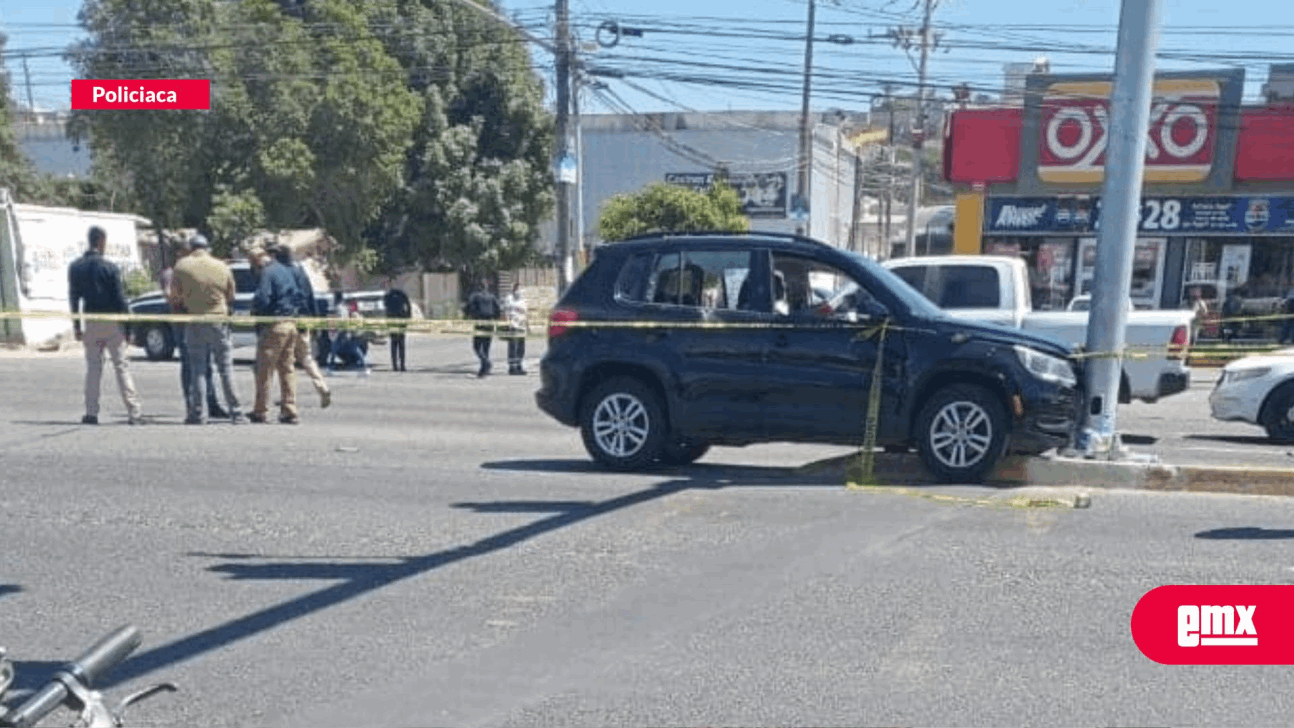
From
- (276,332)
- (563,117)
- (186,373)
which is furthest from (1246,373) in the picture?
(563,117)

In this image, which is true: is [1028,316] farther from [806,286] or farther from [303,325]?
[303,325]

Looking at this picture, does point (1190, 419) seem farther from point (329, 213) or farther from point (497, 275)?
point (497, 275)

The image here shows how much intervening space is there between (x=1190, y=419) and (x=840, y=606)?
427 inches

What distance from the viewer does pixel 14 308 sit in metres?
23.2

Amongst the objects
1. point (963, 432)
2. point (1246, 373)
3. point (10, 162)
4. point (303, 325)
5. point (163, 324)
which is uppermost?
point (10, 162)

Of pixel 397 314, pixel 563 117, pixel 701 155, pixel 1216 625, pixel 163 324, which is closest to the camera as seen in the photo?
pixel 1216 625

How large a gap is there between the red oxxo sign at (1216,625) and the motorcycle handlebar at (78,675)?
14.0 ft

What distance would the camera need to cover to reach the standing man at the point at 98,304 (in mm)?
11172

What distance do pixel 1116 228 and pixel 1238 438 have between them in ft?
17.4

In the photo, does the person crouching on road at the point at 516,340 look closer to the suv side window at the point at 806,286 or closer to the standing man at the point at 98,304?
the standing man at the point at 98,304

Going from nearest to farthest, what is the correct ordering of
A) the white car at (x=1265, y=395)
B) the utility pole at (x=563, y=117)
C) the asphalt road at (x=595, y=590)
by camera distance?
the asphalt road at (x=595, y=590) < the white car at (x=1265, y=395) < the utility pole at (x=563, y=117)

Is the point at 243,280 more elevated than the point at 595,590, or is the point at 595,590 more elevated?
the point at 243,280

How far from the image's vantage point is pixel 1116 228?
29.7ft

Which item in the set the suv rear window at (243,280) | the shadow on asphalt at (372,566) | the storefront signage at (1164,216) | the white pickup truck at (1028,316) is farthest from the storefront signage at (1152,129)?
the shadow on asphalt at (372,566)
